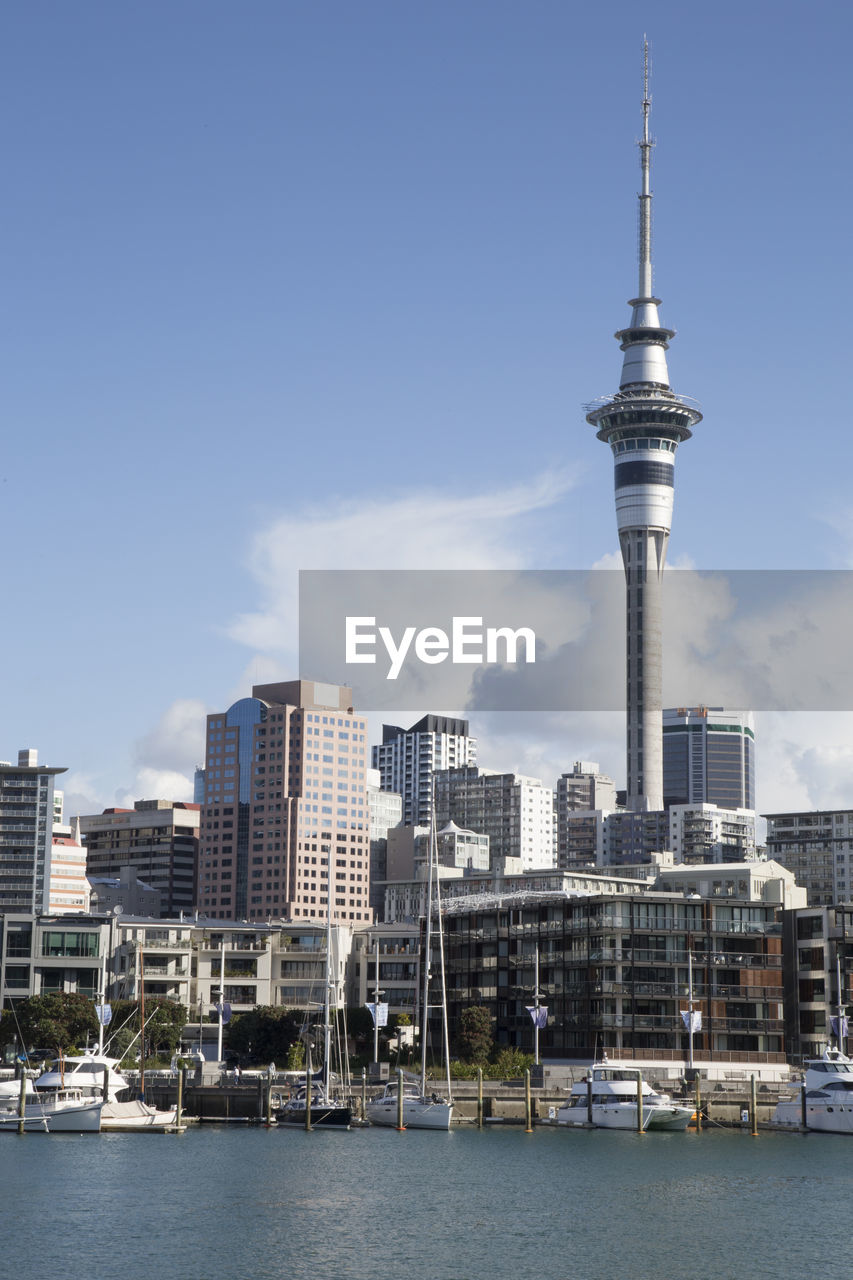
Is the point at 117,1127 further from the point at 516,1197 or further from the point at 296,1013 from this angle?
the point at 296,1013

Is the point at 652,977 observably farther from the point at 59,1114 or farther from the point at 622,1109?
the point at 59,1114

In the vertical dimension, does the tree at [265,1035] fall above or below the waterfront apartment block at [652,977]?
below

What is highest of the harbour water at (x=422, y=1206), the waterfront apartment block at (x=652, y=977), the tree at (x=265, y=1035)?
the waterfront apartment block at (x=652, y=977)

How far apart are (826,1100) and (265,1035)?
6368cm

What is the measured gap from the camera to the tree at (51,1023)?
174 metres

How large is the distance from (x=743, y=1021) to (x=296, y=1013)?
47.4 metres

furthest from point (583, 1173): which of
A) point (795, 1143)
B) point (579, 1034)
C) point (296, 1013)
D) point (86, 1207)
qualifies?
point (296, 1013)

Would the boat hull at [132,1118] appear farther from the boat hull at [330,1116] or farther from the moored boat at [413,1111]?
the moored boat at [413,1111]

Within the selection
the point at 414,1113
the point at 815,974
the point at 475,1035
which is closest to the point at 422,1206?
the point at 414,1113

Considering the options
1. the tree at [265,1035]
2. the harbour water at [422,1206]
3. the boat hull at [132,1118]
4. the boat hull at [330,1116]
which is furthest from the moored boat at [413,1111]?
the tree at [265,1035]

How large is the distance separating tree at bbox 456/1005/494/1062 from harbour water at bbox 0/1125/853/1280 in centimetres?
3258

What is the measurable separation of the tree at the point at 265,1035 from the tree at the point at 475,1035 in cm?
1631

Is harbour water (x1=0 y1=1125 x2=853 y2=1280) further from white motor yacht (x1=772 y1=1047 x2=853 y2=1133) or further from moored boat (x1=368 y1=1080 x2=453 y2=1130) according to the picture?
white motor yacht (x1=772 y1=1047 x2=853 y2=1133)

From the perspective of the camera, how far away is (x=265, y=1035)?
576ft
